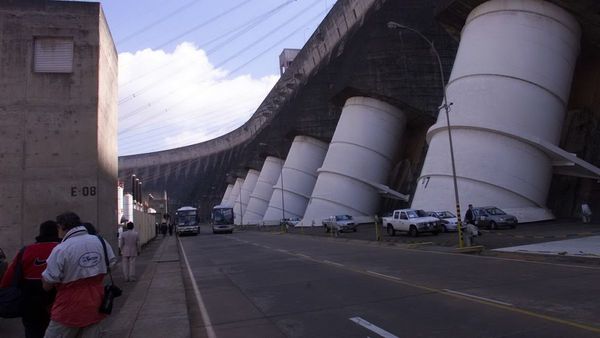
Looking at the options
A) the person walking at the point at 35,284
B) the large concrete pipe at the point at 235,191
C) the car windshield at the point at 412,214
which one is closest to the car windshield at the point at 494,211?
the car windshield at the point at 412,214

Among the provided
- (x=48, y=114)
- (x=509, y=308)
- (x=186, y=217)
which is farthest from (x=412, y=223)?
(x=186, y=217)

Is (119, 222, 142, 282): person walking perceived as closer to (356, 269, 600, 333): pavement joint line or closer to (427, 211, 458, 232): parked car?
(356, 269, 600, 333): pavement joint line

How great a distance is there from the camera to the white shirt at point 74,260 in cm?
468

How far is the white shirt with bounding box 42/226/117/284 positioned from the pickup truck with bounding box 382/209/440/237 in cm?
2711

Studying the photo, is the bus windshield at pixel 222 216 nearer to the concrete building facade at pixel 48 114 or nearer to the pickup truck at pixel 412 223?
the pickup truck at pixel 412 223

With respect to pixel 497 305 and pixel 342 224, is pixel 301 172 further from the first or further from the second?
pixel 497 305

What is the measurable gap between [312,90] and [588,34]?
40.6m

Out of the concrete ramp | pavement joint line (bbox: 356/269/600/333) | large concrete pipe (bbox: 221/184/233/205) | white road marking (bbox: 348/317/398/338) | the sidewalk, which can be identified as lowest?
the sidewalk

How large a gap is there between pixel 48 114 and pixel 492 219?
1033 inches

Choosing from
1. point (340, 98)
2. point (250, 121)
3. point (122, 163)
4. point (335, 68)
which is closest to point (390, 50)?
point (340, 98)

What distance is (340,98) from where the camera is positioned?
208ft

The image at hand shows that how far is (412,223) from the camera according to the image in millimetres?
30891

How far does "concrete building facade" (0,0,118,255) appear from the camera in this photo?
1549 centimetres

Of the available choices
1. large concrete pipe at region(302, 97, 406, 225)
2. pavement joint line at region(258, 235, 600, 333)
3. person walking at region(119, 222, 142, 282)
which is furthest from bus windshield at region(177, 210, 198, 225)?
pavement joint line at region(258, 235, 600, 333)
